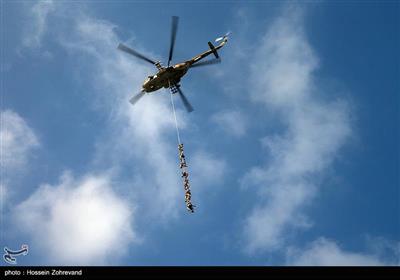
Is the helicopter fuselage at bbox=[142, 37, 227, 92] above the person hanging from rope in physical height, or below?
above

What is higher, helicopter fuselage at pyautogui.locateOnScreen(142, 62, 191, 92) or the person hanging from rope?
helicopter fuselage at pyautogui.locateOnScreen(142, 62, 191, 92)

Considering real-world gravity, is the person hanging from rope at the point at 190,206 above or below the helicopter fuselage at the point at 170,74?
below

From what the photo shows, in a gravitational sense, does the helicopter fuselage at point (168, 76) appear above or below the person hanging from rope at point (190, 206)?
above
